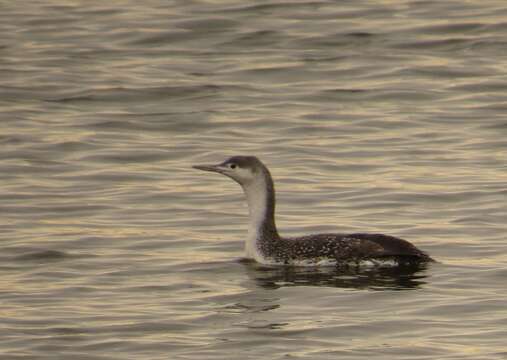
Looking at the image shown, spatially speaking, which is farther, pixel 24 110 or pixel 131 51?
pixel 131 51

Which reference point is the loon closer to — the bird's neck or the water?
the bird's neck

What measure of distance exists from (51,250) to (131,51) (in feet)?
33.8

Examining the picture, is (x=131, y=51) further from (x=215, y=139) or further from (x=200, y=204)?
(x=200, y=204)

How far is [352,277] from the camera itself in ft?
47.2

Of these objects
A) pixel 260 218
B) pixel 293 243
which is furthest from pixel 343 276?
pixel 260 218

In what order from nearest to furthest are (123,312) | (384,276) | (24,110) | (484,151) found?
1. (123,312)
2. (384,276)
3. (484,151)
4. (24,110)

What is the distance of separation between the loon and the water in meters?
0.14

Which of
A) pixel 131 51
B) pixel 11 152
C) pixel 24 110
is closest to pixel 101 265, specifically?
pixel 11 152

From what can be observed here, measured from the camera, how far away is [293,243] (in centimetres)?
1487

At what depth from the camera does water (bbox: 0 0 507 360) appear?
41.1ft

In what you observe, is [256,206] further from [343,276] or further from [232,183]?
[232,183]

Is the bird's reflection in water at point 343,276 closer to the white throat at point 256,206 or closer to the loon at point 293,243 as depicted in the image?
the loon at point 293,243

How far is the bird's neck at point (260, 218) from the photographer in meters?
15.0

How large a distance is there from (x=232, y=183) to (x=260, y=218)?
324cm
